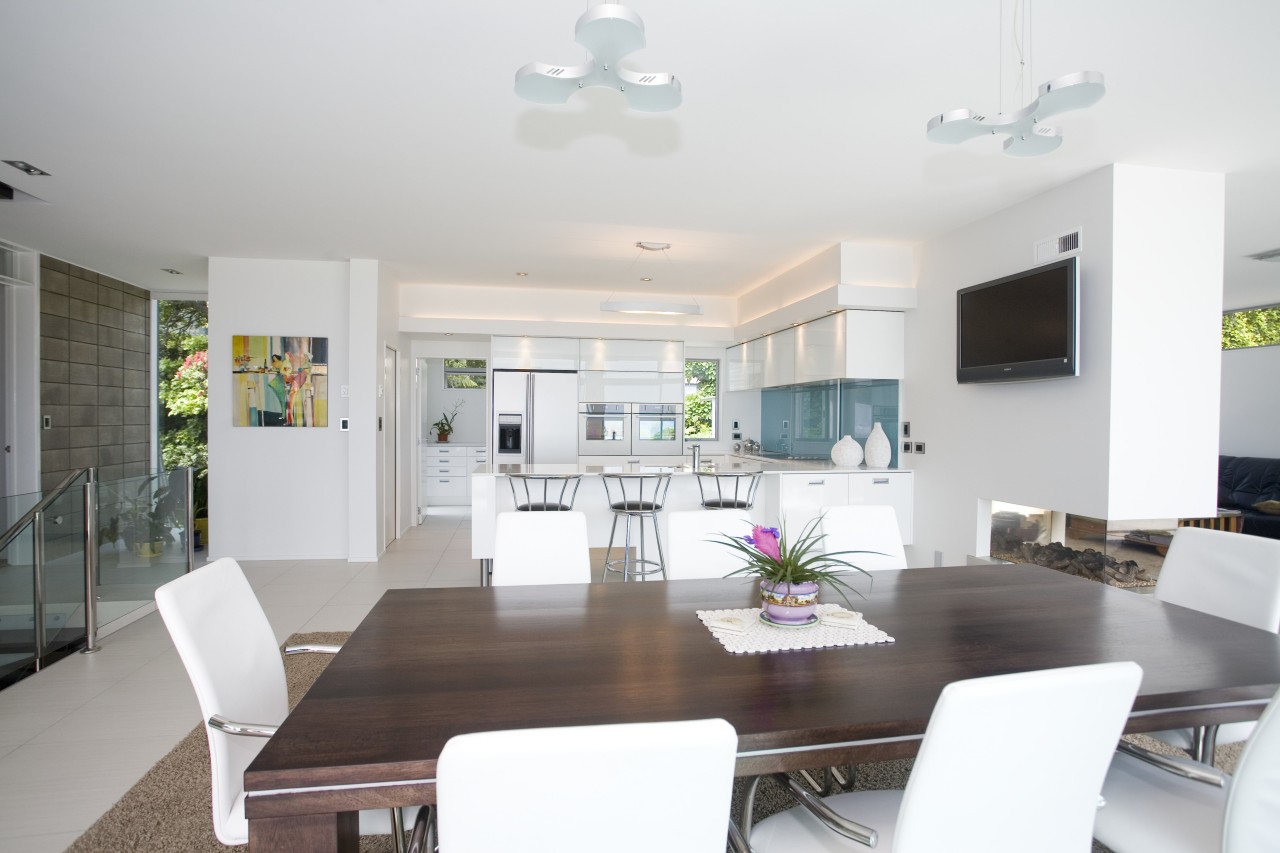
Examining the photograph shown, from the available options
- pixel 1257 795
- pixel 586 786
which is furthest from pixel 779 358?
pixel 586 786

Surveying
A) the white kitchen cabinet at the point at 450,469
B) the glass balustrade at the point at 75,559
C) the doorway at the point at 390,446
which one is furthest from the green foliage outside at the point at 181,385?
the glass balustrade at the point at 75,559

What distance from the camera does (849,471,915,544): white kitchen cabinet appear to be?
5.08 m

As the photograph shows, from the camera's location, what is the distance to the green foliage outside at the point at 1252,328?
715 centimetres

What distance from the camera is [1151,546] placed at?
11.9 feet

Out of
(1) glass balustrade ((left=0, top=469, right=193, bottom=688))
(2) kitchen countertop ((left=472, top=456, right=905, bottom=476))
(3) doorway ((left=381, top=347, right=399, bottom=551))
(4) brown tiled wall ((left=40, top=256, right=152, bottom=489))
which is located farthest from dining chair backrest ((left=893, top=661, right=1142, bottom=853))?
(4) brown tiled wall ((left=40, top=256, right=152, bottom=489))

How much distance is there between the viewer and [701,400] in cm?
770

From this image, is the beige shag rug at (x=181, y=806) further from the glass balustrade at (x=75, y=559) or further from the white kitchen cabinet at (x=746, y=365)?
the white kitchen cabinet at (x=746, y=365)

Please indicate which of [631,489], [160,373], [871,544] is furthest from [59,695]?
[160,373]

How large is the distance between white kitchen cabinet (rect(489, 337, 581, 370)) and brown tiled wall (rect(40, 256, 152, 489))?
12.3ft

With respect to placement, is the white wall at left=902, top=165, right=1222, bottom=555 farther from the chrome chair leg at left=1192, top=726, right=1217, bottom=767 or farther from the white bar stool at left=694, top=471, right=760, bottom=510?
the chrome chair leg at left=1192, top=726, right=1217, bottom=767

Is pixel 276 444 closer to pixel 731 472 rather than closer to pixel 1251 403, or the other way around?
pixel 731 472

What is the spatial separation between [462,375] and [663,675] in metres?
8.94

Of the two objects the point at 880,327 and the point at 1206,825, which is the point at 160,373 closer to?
the point at 880,327

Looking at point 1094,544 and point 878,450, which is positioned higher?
point 878,450
